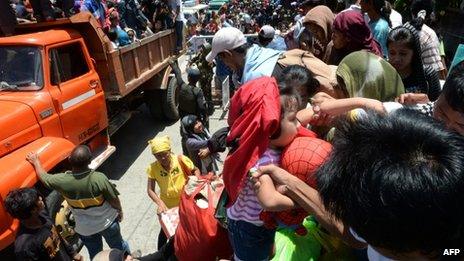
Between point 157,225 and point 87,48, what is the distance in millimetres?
2547

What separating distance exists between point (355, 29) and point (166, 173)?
1.91 meters

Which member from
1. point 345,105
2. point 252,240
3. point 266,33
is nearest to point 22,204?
point 252,240

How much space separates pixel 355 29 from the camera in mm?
2447

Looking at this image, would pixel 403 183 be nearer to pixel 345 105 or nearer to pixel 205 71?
pixel 345 105

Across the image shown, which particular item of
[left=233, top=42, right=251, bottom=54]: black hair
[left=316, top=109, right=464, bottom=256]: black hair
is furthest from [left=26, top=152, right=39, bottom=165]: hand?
[left=316, top=109, right=464, bottom=256]: black hair

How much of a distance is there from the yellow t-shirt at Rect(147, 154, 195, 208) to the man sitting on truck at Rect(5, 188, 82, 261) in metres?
0.98

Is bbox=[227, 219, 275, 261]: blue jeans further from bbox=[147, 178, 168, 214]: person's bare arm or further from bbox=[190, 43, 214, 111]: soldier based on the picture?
bbox=[190, 43, 214, 111]: soldier

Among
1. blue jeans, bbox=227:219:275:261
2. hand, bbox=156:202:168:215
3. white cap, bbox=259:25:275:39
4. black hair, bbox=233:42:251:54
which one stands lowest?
hand, bbox=156:202:168:215

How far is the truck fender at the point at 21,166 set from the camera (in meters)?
3.15

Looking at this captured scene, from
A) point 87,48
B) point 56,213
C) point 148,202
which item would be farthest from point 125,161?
point 56,213

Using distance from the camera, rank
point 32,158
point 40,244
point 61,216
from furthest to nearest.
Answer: point 61,216 < point 32,158 < point 40,244

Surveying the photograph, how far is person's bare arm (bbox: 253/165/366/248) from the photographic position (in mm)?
1312

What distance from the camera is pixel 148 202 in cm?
463

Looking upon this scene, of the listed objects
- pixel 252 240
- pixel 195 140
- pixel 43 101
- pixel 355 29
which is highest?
pixel 355 29
